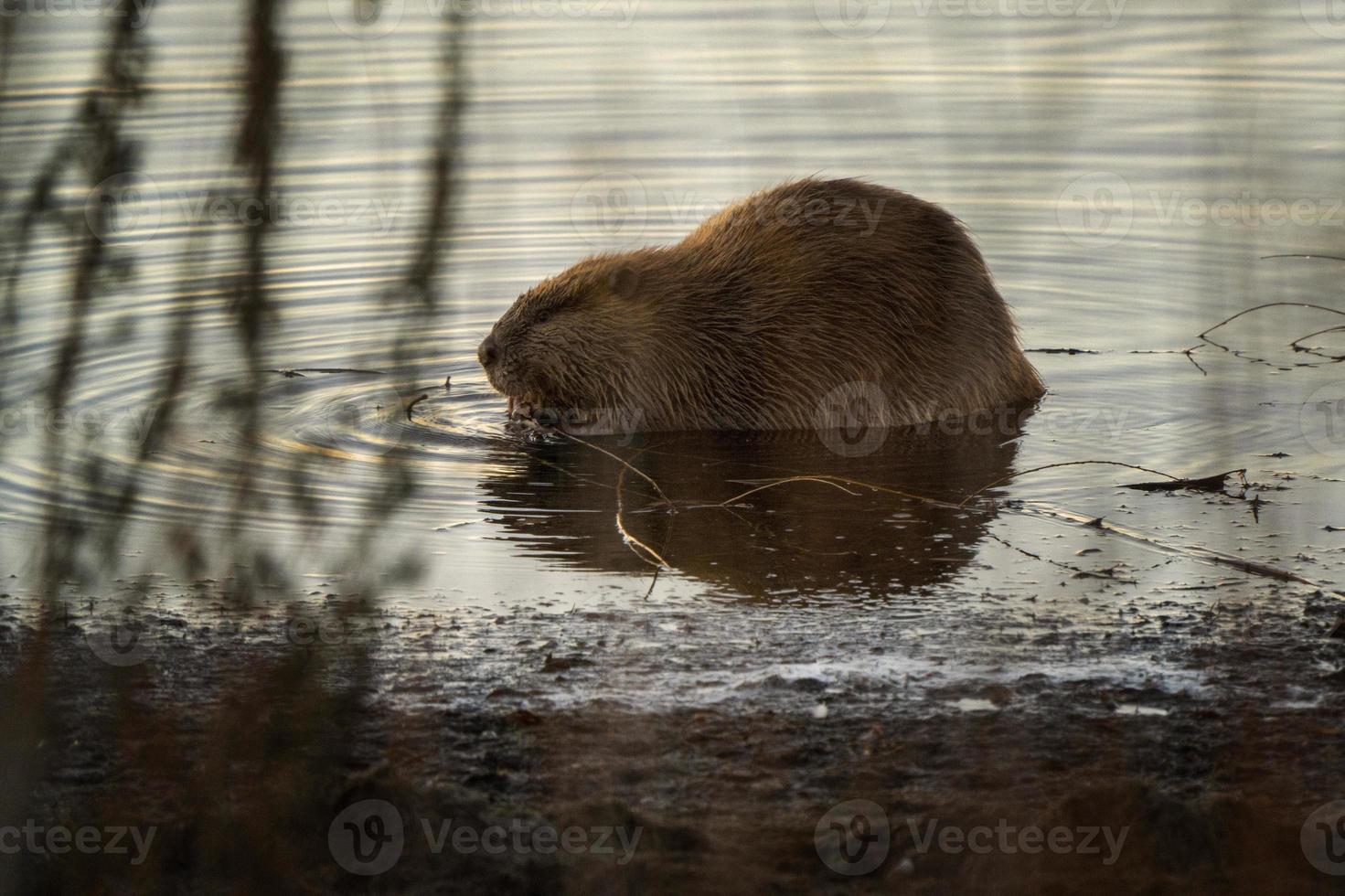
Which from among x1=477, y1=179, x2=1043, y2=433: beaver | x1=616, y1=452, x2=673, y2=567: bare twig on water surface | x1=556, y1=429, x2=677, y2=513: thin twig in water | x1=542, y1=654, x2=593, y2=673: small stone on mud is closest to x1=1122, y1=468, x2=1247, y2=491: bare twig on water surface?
x1=477, y1=179, x2=1043, y2=433: beaver

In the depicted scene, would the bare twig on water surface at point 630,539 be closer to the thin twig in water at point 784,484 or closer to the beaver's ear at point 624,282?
the thin twig in water at point 784,484

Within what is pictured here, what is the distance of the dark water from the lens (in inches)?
71.6

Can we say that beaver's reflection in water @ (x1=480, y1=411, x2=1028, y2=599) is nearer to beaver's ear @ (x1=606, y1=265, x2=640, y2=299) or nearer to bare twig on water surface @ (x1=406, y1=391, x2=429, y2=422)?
bare twig on water surface @ (x1=406, y1=391, x2=429, y2=422)

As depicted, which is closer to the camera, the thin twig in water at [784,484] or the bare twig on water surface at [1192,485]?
the bare twig on water surface at [1192,485]

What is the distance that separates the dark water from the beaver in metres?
0.22

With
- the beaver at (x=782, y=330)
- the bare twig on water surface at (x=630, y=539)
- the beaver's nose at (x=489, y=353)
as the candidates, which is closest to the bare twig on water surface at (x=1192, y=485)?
the beaver at (x=782, y=330)

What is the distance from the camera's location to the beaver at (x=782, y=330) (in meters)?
5.85

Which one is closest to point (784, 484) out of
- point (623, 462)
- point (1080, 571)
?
point (623, 462)

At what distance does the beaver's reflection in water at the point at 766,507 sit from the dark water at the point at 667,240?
0.02m

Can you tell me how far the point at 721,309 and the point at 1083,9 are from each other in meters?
4.31

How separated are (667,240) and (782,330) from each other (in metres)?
2.68

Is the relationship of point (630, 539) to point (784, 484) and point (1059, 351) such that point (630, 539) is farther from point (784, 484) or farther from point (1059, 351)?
point (1059, 351)

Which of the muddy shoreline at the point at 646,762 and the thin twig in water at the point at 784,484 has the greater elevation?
the muddy shoreline at the point at 646,762

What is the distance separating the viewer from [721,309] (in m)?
6.03
